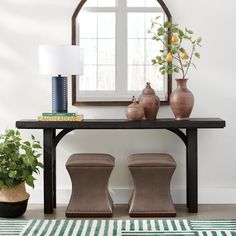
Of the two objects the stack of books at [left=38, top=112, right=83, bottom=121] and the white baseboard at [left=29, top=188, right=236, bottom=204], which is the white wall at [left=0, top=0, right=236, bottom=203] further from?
the stack of books at [left=38, top=112, right=83, bottom=121]

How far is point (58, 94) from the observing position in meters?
4.38

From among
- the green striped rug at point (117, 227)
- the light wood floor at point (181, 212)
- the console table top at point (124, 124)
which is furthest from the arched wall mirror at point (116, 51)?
the green striped rug at point (117, 227)

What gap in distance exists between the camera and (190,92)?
4.36 meters

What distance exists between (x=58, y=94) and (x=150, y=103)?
76cm

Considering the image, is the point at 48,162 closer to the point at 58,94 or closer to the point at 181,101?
the point at 58,94

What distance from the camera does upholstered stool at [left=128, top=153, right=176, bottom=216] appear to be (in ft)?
13.8

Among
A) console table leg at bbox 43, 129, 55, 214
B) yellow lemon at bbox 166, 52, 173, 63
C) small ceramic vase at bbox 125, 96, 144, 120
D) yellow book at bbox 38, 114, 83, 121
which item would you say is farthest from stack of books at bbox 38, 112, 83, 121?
yellow lemon at bbox 166, 52, 173, 63

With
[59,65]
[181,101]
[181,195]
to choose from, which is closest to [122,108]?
[181,101]

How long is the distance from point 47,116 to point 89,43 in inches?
31.9

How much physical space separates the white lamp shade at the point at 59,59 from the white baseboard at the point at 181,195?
1111mm

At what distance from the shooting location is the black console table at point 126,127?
421cm

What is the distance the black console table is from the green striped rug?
341mm

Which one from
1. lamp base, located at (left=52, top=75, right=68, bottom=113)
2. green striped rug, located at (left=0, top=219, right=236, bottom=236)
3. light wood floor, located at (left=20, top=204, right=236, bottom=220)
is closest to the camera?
green striped rug, located at (left=0, top=219, right=236, bottom=236)

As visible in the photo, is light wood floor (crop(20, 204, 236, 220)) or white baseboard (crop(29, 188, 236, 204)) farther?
white baseboard (crop(29, 188, 236, 204))
